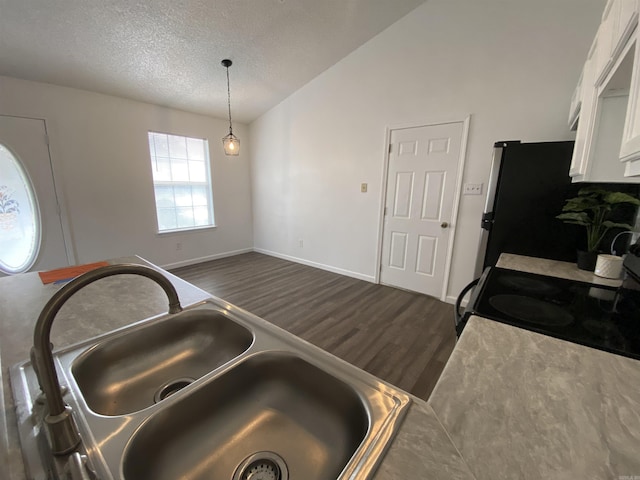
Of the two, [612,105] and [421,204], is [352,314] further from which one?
[612,105]

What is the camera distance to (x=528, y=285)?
1.31m

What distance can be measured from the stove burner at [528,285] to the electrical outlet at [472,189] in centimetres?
151

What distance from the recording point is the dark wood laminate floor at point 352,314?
6.56 ft

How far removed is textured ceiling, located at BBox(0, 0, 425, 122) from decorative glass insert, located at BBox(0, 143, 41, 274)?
0.95m

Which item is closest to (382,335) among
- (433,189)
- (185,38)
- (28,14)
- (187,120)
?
(433,189)

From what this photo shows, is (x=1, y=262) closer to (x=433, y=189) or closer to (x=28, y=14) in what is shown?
(x=28, y=14)

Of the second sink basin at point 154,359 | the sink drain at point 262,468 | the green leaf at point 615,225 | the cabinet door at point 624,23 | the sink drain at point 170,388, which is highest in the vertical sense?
the cabinet door at point 624,23

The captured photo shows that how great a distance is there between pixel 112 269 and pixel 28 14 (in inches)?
113

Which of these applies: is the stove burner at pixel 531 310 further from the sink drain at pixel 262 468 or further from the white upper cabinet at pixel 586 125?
the sink drain at pixel 262 468

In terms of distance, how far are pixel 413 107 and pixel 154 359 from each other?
3268mm

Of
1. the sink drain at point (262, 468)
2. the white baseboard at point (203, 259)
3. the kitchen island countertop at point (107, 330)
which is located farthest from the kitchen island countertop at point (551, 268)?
the white baseboard at point (203, 259)

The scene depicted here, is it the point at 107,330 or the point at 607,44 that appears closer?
the point at 107,330

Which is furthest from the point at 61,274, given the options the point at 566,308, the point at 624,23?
the point at 624,23

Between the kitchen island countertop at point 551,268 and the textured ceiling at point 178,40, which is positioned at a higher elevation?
the textured ceiling at point 178,40
